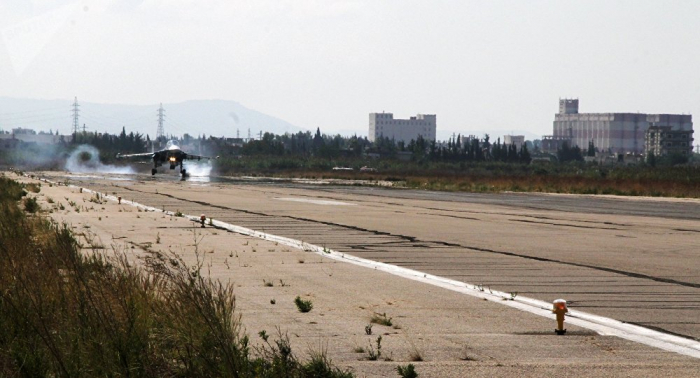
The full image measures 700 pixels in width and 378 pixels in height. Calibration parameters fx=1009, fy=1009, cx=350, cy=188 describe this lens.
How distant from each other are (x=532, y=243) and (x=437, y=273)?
7.49m

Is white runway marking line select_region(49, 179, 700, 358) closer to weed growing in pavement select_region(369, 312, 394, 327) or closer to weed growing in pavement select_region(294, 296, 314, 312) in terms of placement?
weed growing in pavement select_region(369, 312, 394, 327)

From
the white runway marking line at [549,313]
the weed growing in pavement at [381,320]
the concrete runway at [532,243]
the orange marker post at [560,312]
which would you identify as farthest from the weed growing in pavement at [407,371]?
the concrete runway at [532,243]

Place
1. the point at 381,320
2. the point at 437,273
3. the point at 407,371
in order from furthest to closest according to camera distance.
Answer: the point at 437,273, the point at 381,320, the point at 407,371

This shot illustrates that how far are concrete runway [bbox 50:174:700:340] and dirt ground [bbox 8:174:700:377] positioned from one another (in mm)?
57

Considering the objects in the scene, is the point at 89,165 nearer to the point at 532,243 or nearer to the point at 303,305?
the point at 532,243

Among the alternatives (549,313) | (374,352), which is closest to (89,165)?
(549,313)

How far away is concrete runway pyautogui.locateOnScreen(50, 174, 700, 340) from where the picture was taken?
15.1 meters

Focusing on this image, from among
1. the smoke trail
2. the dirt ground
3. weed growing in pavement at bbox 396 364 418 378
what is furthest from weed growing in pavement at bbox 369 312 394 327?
the smoke trail

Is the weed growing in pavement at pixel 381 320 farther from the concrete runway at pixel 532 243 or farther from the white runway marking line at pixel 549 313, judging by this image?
the concrete runway at pixel 532 243

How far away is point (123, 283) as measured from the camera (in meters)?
12.2

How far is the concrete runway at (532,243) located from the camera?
15055 millimetres

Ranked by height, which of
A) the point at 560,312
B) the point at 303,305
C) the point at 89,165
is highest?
the point at 560,312

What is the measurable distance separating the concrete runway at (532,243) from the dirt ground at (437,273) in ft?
0.19

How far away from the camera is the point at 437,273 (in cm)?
1797
